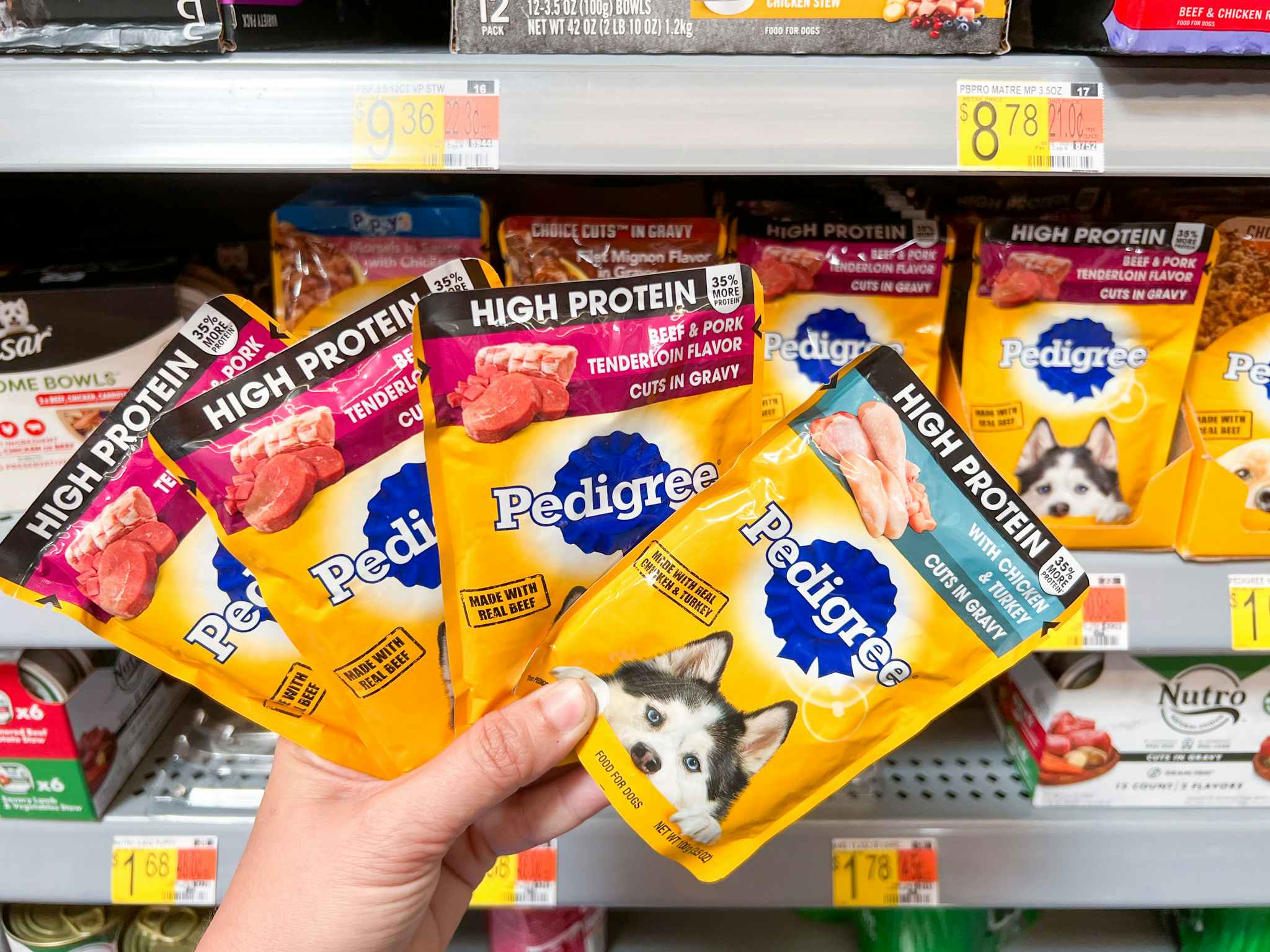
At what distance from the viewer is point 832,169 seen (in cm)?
74

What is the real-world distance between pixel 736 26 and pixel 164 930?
4.43ft

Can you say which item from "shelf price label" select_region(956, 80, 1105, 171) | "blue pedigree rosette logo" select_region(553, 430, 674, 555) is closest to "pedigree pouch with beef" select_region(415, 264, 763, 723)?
"blue pedigree rosette logo" select_region(553, 430, 674, 555)

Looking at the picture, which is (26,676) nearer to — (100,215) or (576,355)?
(100,215)

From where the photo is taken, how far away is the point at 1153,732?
1099 millimetres

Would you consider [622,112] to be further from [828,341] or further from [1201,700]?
[1201,700]

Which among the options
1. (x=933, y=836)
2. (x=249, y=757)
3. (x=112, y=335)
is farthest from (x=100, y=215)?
(x=933, y=836)

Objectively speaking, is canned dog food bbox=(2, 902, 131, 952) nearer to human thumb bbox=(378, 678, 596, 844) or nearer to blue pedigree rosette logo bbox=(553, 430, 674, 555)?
human thumb bbox=(378, 678, 596, 844)

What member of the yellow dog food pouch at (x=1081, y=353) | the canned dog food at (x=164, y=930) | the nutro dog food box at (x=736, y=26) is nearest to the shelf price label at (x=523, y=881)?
the canned dog food at (x=164, y=930)

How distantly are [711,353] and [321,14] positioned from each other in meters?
0.52

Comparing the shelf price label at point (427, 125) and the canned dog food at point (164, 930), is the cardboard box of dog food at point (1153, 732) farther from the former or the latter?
the canned dog food at point (164, 930)

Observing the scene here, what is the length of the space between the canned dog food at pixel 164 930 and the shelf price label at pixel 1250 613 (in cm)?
135

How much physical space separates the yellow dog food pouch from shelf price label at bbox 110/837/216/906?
1042 millimetres

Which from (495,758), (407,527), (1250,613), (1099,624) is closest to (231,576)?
(407,527)

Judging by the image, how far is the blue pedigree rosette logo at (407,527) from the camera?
749 millimetres
